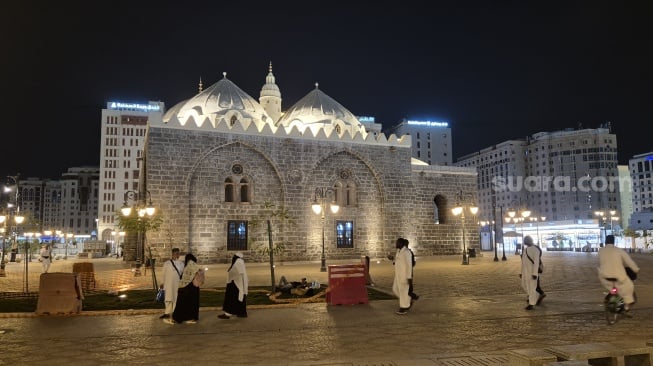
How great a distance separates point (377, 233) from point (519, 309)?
19799 millimetres

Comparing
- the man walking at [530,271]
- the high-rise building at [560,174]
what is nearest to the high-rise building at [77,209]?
the high-rise building at [560,174]

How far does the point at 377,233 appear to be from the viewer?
28844mm

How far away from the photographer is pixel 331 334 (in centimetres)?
709

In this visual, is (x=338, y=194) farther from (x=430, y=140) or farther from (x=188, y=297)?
(x=430, y=140)

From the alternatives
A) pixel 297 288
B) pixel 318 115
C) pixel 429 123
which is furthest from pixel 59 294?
pixel 429 123

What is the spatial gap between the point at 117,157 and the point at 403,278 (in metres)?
75.6

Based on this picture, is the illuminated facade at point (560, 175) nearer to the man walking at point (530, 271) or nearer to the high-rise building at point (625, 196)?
the high-rise building at point (625, 196)

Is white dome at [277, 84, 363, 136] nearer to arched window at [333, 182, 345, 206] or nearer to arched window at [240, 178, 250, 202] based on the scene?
arched window at [333, 182, 345, 206]

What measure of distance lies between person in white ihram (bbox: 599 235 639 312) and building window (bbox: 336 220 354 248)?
66.3 ft

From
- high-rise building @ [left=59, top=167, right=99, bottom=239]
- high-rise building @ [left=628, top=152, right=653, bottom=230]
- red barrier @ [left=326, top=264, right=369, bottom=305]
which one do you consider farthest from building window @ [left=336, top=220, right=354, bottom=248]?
high-rise building @ [left=59, top=167, right=99, bottom=239]

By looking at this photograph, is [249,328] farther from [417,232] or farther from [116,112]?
[116,112]

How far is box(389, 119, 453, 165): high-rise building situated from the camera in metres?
86.6

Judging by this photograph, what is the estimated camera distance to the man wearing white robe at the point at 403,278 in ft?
29.2

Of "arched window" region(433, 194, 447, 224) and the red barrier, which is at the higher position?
"arched window" region(433, 194, 447, 224)
